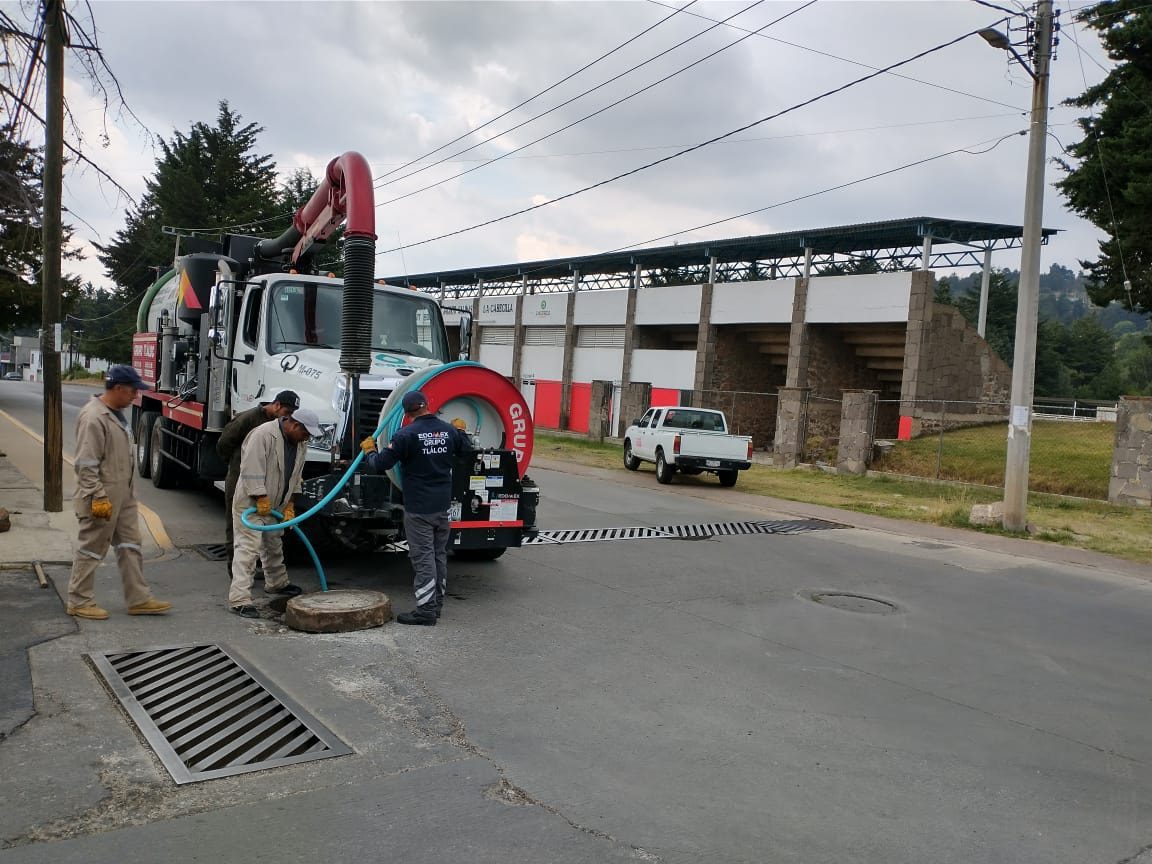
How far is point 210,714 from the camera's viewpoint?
521 centimetres

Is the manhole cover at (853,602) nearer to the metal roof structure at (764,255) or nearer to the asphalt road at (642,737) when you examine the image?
the asphalt road at (642,737)

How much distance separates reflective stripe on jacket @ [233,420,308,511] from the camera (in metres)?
7.63

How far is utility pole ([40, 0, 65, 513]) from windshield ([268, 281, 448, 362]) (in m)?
3.18

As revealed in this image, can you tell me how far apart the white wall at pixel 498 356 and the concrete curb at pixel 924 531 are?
27817mm

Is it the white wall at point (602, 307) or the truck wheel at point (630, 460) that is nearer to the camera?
the truck wheel at point (630, 460)

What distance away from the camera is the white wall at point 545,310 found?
1783 inches

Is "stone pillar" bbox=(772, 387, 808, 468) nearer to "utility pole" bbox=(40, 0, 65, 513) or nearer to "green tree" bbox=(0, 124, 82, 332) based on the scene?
"green tree" bbox=(0, 124, 82, 332)

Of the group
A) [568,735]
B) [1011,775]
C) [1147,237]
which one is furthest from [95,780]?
[1147,237]

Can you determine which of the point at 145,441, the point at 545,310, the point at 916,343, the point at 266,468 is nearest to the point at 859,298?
the point at 916,343

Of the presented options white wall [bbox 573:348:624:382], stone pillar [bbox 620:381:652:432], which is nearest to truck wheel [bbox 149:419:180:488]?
stone pillar [bbox 620:381:652:432]

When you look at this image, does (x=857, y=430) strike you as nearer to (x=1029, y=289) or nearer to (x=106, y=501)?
(x=1029, y=289)

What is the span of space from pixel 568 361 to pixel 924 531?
30.4 meters

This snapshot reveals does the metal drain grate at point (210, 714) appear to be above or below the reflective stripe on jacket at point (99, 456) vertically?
below

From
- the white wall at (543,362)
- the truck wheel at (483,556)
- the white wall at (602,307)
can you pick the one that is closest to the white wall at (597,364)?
the white wall at (543,362)
